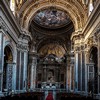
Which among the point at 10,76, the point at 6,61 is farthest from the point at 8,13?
the point at 10,76

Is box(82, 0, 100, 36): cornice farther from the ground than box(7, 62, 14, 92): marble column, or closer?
farther from the ground

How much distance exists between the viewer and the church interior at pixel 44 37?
19500 mm

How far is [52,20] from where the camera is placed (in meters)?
42.1

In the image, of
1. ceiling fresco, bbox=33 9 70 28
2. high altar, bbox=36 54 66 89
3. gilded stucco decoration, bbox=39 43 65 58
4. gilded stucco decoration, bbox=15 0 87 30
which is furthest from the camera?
gilded stucco decoration, bbox=39 43 65 58

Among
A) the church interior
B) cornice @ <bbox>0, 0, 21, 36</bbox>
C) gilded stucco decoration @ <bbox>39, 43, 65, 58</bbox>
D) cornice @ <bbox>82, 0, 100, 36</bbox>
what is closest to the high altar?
gilded stucco decoration @ <bbox>39, 43, 65, 58</bbox>

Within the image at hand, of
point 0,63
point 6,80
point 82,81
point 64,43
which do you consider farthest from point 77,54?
point 64,43

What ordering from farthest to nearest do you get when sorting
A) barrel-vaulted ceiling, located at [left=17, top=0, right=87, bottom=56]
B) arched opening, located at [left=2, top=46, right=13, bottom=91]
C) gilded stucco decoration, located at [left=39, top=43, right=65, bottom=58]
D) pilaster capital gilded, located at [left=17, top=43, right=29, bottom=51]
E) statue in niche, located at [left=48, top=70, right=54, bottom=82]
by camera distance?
statue in niche, located at [left=48, top=70, right=54, bottom=82] → gilded stucco decoration, located at [left=39, top=43, right=65, bottom=58] → barrel-vaulted ceiling, located at [left=17, top=0, right=87, bottom=56] → pilaster capital gilded, located at [left=17, top=43, right=29, bottom=51] → arched opening, located at [left=2, top=46, right=13, bottom=91]

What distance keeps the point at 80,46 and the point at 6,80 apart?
8656 millimetres

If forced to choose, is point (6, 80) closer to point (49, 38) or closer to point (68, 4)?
point (68, 4)

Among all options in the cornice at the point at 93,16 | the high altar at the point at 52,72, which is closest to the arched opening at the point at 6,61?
the cornice at the point at 93,16

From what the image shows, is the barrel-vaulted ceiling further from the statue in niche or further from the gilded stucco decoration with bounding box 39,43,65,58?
the statue in niche

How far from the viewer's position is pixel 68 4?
2791 cm

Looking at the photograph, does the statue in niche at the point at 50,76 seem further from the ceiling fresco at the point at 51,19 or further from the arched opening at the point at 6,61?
the arched opening at the point at 6,61

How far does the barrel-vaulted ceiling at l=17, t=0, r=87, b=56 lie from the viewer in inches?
1079
